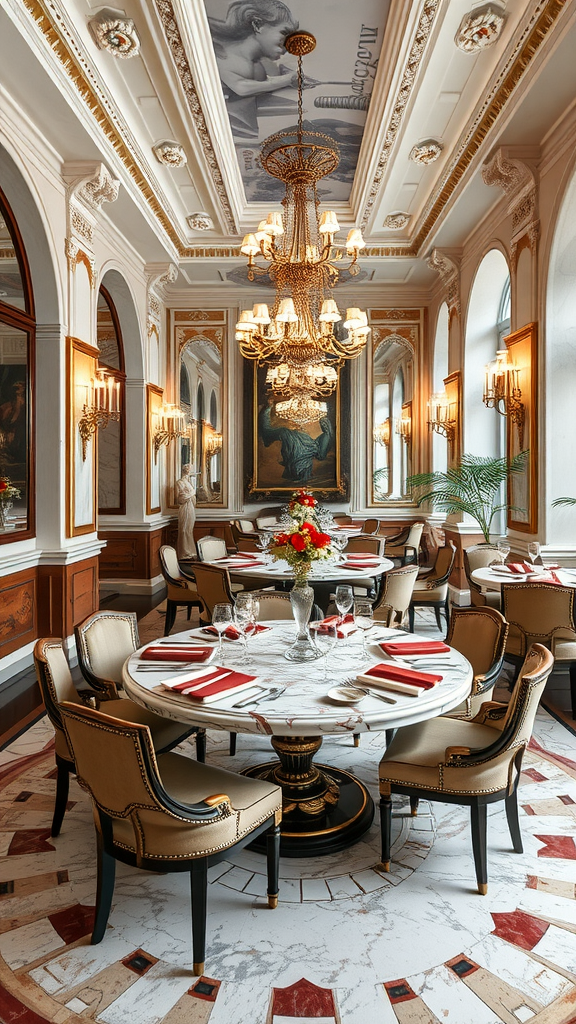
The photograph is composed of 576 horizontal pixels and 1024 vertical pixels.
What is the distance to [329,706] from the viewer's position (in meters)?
2.25

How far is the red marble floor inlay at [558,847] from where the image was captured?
273 centimetres

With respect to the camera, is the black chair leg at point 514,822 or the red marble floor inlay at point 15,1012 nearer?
the red marble floor inlay at point 15,1012

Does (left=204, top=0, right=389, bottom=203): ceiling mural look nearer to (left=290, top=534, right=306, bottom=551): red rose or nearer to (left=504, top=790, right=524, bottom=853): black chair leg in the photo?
(left=290, top=534, right=306, bottom=551): red rose

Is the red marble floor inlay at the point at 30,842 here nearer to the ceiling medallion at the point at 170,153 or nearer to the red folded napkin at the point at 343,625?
the red folded napkin at the point at 343,625

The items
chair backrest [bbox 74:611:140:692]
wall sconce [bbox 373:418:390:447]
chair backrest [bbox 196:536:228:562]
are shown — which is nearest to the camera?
chair backrest [bbox 74:611:140:692]

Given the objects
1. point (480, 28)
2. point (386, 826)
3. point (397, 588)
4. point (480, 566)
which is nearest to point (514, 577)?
point (397, 588)

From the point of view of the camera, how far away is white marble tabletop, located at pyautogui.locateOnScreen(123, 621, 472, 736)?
2143mm

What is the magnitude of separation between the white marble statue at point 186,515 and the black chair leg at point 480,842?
768 centimetres

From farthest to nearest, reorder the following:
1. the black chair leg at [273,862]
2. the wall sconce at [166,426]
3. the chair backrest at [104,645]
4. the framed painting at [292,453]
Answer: the framed painting at [292,453] < the wall sconce at [166,426] < the chair backrest at [104,645] < the black chair leg at [273,862]

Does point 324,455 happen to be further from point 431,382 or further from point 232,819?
point 232,819

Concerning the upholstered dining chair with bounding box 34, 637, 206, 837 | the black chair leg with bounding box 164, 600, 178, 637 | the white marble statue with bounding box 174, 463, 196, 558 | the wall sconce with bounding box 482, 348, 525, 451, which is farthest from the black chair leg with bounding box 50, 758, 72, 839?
the white marble statue with bounding box 174, 463, 196, 558

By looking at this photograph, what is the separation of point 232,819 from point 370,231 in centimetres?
805

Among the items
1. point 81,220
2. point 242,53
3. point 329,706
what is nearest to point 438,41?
point 242,53

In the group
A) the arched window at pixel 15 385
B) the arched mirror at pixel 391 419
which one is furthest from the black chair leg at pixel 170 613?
the arched mirror at pixel 391 419
